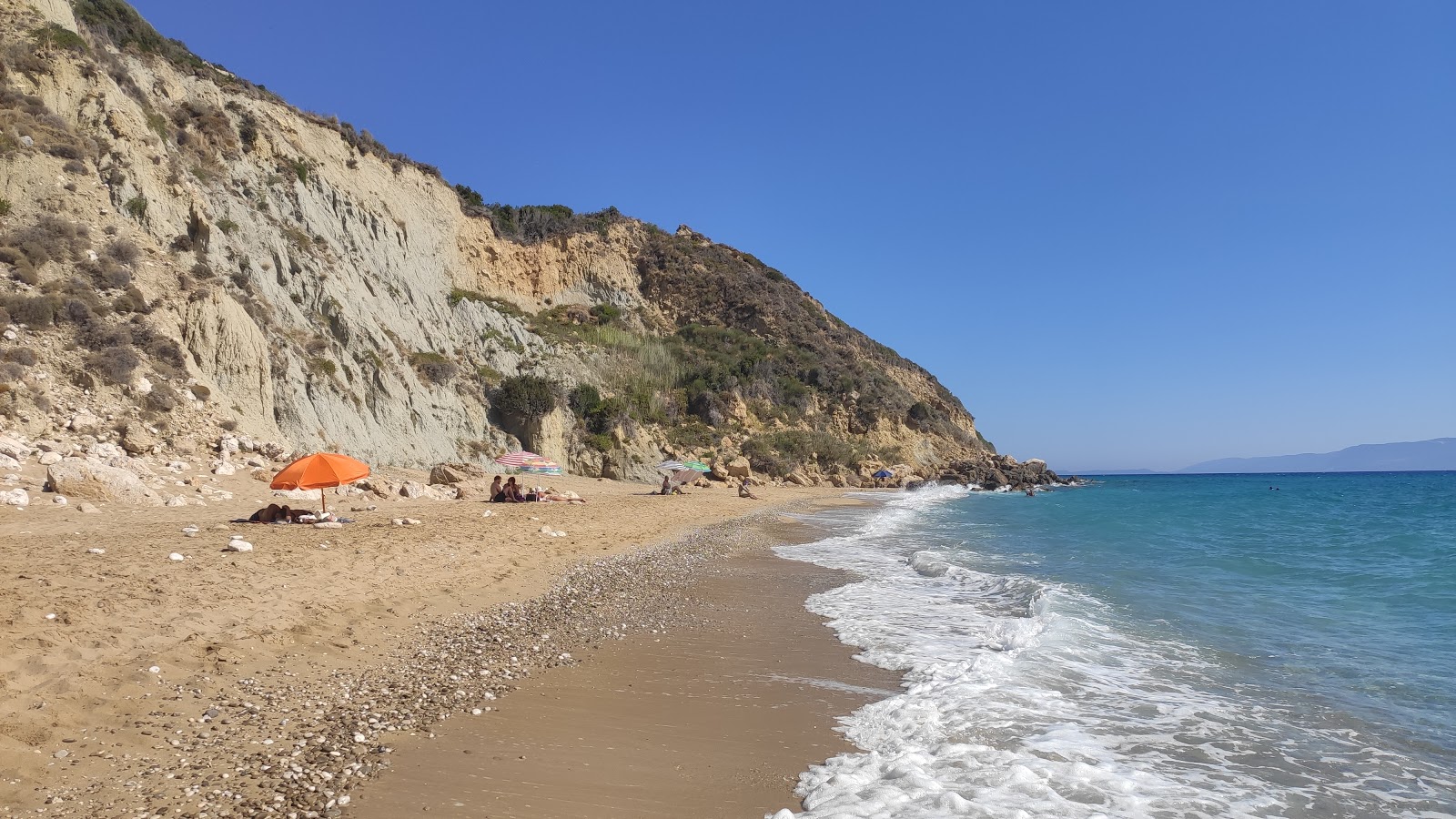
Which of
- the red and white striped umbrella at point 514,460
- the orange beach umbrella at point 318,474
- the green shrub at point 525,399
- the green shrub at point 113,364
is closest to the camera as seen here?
the orange beach umbrella at point 318,474

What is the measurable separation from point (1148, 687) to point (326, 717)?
7.28 m

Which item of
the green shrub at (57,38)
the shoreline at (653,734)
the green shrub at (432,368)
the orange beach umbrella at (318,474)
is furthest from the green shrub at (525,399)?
the shoreline at (653,734)

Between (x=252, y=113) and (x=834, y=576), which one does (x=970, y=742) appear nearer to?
(x=834, y=576)

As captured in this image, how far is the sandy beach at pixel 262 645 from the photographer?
4102 mm

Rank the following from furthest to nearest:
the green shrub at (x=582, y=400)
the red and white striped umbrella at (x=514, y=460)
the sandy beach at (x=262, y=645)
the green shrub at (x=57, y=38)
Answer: the green shrub at (x=582, y=400)
the red and white striped umbrella at (x=514, y=460)
the green shrub at (x=57, y=38)
the sandy beach at (x=262, y=645)

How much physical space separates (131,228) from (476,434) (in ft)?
42.6

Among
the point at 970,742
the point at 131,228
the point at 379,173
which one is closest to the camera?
the point at 970,742

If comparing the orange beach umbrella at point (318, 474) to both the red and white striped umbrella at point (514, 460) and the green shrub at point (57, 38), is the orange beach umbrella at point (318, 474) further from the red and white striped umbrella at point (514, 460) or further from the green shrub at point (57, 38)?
the green shrub at point (57, 38)

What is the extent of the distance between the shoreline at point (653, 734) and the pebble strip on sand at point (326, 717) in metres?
0.24

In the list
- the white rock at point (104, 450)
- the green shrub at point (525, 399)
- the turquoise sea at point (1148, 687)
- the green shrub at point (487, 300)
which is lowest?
the turquoise sea at point (1148, 687)

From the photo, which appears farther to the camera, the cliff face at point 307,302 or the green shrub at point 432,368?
the green shrub at point 432,368

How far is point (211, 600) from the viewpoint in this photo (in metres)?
7.07

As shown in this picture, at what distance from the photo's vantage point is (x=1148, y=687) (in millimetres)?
7062

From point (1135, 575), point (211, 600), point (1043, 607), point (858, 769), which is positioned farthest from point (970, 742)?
point (1135, 575)
